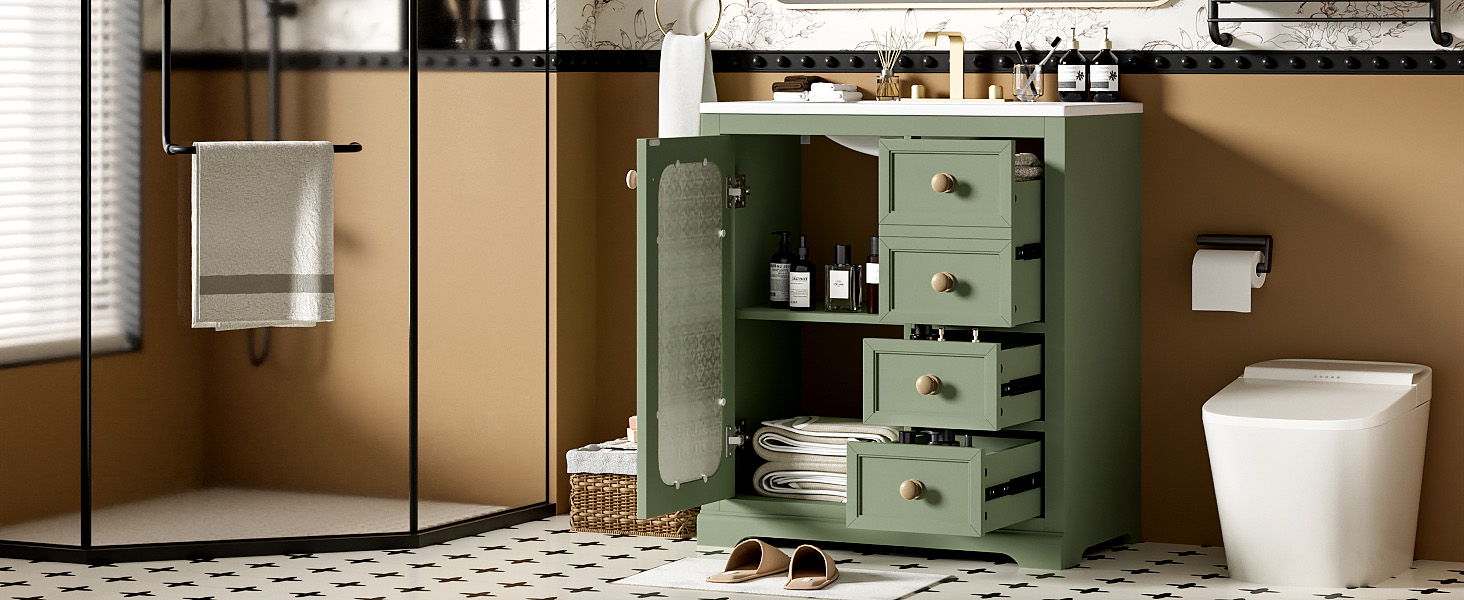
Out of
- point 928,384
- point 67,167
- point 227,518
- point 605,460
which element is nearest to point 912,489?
point 928,384

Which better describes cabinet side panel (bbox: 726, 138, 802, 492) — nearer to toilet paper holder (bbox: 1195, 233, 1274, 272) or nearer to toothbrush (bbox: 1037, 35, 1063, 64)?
toothbrush (bbox: 1037, 35, 1063, 64)

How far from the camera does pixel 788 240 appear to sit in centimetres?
436

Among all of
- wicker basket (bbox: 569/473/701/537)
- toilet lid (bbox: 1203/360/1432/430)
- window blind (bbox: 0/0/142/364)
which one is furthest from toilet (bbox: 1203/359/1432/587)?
window blind (bbox: 0/0/142/364)

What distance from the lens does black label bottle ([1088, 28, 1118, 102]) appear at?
4234mm

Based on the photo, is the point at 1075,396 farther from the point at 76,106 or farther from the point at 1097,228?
the point at 76,106

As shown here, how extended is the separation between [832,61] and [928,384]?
990mm

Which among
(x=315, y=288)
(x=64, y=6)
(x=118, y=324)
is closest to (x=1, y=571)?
(x=118, y=324)

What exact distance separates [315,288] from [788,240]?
3.42ft

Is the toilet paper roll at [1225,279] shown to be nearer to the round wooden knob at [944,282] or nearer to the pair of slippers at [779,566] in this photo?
the round wooden knob at [944,282]

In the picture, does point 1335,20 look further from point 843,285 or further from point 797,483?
point 797,483

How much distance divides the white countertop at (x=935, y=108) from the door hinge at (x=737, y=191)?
0.15 metres

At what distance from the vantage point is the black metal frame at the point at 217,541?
4023 millimetres

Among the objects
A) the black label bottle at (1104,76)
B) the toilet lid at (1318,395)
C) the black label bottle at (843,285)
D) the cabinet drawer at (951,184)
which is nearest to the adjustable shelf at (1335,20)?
the black label bottle at (1104,76)

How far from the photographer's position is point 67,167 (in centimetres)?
405
